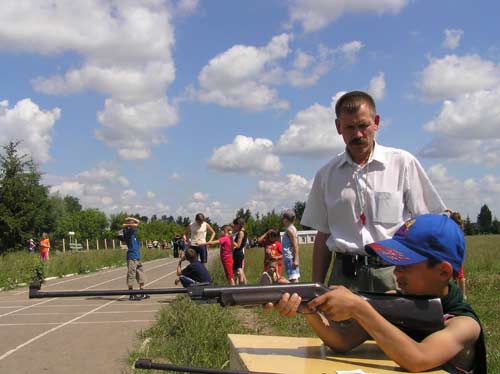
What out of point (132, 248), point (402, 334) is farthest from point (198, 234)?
point (402, 334)

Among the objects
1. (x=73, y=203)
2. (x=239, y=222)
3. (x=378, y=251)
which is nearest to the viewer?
(x=378, y=251)

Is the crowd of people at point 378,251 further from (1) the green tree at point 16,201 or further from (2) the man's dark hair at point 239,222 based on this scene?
(1) the green tree at point 16,201

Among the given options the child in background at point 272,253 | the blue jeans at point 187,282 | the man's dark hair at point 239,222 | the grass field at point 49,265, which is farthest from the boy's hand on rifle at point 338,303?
the grass field at point 49,265

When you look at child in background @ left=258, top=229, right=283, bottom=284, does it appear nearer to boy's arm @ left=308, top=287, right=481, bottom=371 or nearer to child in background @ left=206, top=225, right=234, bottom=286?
child in background @ left=206, top=225, right=234, bottom=286

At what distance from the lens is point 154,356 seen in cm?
671

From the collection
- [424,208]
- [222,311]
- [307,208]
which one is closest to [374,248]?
[424,208]

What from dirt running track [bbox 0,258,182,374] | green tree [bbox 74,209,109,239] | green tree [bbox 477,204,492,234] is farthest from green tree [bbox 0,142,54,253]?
green tree [bbox 477,204,492,234]

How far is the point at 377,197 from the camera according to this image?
3.53m

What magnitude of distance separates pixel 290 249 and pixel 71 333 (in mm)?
4113

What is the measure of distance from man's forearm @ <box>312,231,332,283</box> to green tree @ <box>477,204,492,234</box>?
130 meters

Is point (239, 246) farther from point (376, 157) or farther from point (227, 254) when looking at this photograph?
point (376, 157)

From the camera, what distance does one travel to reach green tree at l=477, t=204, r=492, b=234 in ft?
413

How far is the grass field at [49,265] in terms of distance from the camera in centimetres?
2014

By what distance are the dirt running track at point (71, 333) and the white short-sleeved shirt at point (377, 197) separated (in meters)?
3.85
